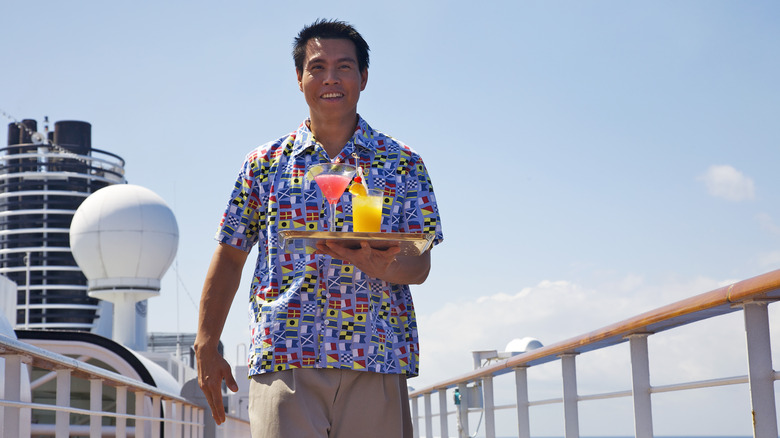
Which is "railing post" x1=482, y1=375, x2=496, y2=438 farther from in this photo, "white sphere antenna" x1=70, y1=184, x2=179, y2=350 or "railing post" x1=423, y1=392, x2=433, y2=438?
"white sphere antenna" x1=70, y1=184, x2=179, y2=350

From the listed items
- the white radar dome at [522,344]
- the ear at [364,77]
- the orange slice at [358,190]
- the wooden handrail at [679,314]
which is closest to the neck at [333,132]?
the ear at [364,77]

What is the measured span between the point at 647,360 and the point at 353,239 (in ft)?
4.81

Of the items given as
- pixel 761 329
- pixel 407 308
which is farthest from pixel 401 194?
pixel 761 329

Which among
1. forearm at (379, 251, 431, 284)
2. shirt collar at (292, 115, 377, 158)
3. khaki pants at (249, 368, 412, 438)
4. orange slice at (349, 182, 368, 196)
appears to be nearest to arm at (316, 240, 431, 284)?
forearm at (379, 251, 431, 284)

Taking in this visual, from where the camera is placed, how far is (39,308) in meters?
81.2

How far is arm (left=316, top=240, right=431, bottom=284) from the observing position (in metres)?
2.21

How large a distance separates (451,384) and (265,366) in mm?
4569

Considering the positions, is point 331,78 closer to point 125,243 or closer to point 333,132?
point 333,132

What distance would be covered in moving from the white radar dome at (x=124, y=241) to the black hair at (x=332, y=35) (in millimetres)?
35495

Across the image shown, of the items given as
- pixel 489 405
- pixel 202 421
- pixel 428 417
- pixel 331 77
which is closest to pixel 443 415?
pixel 428 417

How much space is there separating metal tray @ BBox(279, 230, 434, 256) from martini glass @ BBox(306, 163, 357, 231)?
17 centimetres

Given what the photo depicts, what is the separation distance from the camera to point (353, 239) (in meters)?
2.19

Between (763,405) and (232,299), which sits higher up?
(232,299)

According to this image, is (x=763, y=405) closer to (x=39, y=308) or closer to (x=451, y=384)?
(x=451, y=384)
